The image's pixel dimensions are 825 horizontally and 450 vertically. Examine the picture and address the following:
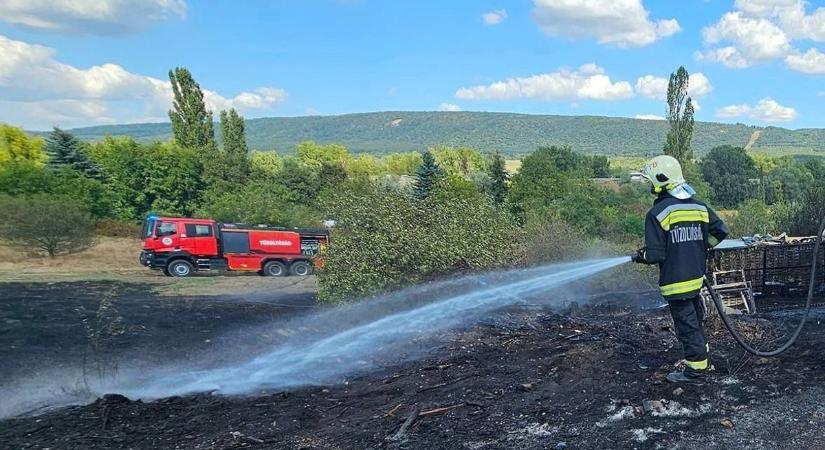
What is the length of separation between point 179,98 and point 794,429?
56124 mm

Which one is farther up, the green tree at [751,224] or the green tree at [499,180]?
the green tree at [499,180]

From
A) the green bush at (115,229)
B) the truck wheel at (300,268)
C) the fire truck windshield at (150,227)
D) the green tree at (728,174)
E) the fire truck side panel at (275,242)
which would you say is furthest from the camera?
the green tree at (728,174)

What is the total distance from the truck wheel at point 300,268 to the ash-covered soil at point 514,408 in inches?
808

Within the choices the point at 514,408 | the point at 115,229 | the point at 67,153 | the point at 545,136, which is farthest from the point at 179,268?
the point at 545,136

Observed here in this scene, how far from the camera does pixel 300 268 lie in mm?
26719

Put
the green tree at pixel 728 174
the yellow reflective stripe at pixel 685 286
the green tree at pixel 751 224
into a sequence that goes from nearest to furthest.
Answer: the yellow reflective stripe at pixel 685 286 < the green tree at pixel 751 224 < the green tree at pixel 728 174

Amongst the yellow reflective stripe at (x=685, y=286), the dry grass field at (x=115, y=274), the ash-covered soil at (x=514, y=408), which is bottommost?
the dry grass field at (x=115, y=274)

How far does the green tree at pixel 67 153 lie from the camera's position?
38125mm

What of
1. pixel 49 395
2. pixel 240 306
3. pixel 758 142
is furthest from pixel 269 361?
pixel 758 142

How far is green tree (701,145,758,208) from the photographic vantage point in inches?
2756

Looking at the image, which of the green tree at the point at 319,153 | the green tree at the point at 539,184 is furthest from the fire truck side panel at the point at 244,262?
the green tree at the point at 319,153

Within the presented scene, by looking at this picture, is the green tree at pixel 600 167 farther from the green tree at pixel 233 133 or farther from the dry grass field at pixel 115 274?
the dry grass field at pixel 115 274

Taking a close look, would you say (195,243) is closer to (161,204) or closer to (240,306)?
(240,306)

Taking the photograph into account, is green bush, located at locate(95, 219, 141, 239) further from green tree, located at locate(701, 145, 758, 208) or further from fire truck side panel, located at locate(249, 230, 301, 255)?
green tree, located at locate(701, 145, 758, 208)
